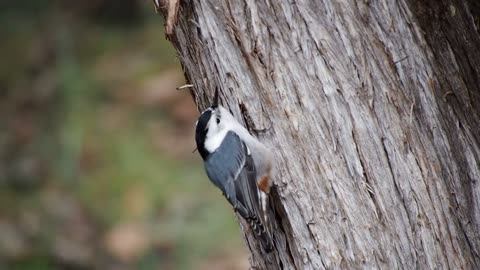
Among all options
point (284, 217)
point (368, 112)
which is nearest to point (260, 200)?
point (284, 217)

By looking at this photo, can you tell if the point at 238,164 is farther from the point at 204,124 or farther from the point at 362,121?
the point at 362,121

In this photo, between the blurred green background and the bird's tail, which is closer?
the bird's tail

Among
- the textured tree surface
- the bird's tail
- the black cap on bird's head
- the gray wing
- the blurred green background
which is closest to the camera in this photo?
the textured tree surface

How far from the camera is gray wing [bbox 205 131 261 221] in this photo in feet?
11.6

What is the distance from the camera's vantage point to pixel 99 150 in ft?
22.5

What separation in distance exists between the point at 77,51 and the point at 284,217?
472 centimetres

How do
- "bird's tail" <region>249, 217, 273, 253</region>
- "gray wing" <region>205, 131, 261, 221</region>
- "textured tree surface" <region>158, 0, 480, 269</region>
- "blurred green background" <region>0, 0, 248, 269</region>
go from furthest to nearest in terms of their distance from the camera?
"blurred green background" <region>0, 0, 248, 269</region> < "gray wing" <region>205, 131, 261, 221</region> < "bird's tail" <region>249, 217, 273, 253</region> < "textured tree surface" <region>158, 0, 480, 269</region>

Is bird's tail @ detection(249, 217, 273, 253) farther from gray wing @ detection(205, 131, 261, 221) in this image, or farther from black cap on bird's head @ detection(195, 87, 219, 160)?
black cap on bird's head @ detection(195, 87, 219, 160)

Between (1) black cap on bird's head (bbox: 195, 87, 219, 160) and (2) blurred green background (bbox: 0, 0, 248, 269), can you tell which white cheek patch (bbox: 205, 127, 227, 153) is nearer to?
(1) black cap on bird's head (bbox: 195, 87, 219, 160)

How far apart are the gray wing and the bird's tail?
0.40 ft

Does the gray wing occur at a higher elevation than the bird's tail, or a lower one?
higher

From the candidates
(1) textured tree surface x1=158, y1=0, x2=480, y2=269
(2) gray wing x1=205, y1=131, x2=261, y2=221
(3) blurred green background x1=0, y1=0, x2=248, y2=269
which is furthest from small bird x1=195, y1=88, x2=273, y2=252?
(3) blurred green background x1=0, y1=0, x2=248, y2=269

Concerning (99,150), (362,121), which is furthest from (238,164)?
(99,150)

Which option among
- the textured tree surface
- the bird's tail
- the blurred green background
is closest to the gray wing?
the bird's tail
